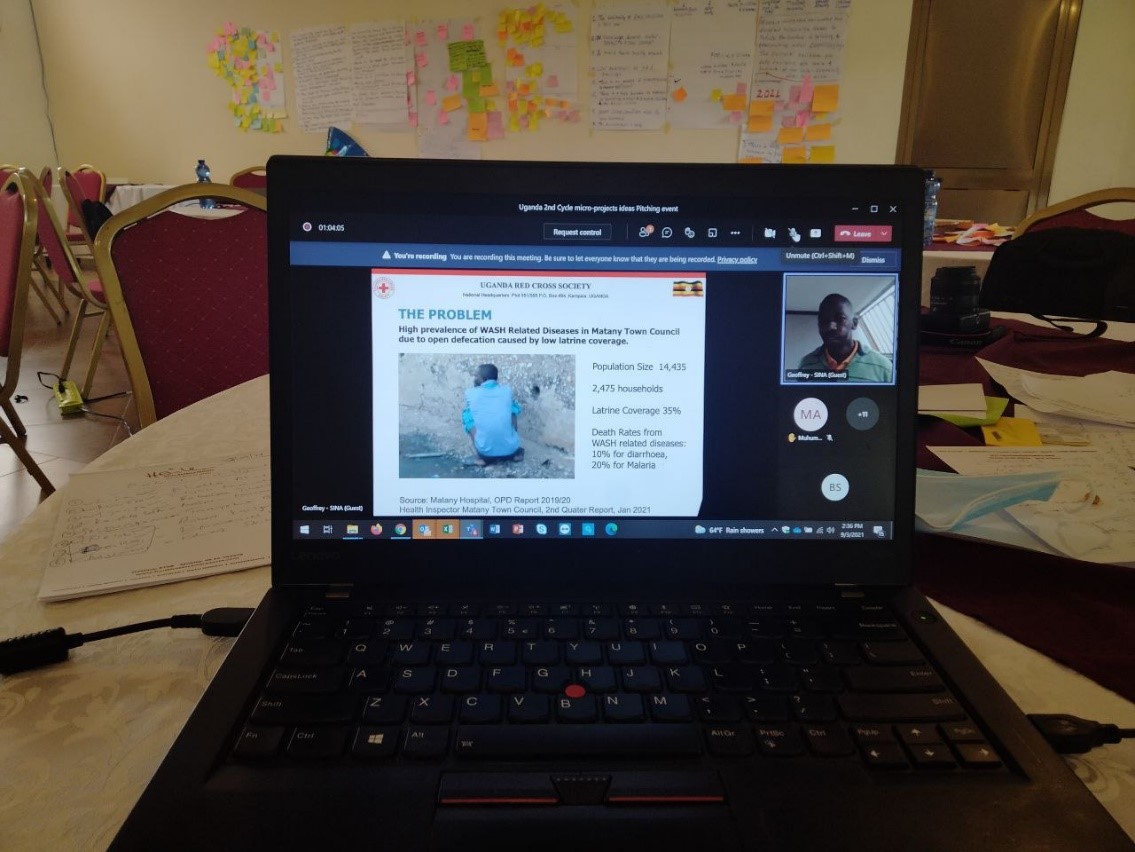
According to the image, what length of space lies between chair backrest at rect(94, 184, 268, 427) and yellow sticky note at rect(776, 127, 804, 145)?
114 inches

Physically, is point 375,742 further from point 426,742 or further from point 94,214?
point 94,214

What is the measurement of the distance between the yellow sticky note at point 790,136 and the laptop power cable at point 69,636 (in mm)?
3750

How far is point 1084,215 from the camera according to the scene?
1.85 meters

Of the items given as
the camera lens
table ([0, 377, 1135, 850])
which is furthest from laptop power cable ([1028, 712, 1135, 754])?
the camera lens

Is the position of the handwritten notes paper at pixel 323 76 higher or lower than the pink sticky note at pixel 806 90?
higher

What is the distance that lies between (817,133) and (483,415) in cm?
369

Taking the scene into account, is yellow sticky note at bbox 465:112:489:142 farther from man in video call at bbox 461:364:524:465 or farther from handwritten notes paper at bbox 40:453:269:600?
man in video call at bbox 461:364:524:465

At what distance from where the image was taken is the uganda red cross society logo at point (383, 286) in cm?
48

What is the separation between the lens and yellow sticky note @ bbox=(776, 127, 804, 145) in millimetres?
3574

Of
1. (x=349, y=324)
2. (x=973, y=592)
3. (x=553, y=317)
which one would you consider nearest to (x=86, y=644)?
(x=349, y=324)

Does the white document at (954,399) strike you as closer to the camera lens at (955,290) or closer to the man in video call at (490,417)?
the camera lens at (955,290)

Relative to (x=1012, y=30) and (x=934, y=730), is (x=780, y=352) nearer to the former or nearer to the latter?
(x=934, y=730)

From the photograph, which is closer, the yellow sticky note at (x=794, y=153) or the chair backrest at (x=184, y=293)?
the chair backrest at (x=184, y=293)

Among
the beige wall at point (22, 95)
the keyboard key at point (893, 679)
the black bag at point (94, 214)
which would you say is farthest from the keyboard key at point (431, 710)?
the beige wall at point (22, 95)
